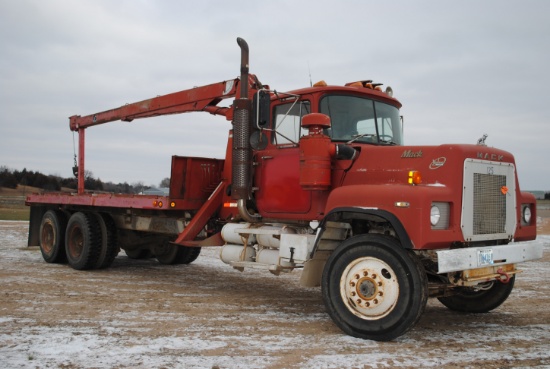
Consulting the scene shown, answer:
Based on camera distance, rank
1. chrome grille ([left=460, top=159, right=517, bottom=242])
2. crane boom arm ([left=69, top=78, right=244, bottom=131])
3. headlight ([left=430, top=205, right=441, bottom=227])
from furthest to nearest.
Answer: crane boom arm ([left=69, top=78, right=244, bottom=131]) < chrome grille ([left=460, top=159, right=517, bottom=242]) < headlight ([left=430, top=205, right=441, bottom=227])

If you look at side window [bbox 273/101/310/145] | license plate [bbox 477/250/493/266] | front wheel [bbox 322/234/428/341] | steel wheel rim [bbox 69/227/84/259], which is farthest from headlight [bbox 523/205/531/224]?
steel wheel rim [bbox 69/227/84/259]

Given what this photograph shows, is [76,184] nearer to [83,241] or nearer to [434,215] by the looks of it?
[83,241]

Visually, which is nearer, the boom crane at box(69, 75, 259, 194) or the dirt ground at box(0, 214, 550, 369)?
the dirt ground at box(0, 214, 550, 369)

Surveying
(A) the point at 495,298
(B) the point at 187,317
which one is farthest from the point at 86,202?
(A) the point at 495,298

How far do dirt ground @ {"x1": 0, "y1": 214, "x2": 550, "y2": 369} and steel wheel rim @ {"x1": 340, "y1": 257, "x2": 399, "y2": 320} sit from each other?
0.33m

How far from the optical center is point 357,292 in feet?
18.7

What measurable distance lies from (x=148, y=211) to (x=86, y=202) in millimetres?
1713

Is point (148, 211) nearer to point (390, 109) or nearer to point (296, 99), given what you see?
point (296, 99)

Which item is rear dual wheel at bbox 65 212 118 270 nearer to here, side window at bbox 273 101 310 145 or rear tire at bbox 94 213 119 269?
rear tire at bbox 94 213 119 269

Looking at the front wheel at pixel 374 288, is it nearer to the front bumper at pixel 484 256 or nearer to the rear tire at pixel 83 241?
the front bumper at pixel 484 256

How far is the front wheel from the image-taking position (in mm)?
5348

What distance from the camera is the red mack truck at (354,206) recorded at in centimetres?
549

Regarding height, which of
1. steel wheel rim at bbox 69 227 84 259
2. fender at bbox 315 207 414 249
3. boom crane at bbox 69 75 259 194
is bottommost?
steel wheel rim at bbox 69 227 84 259

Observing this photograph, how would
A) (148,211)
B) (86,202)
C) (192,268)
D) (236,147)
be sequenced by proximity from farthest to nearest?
1. (192,268)
2. (86,202)
3. (148,211)
4. (236,147)
